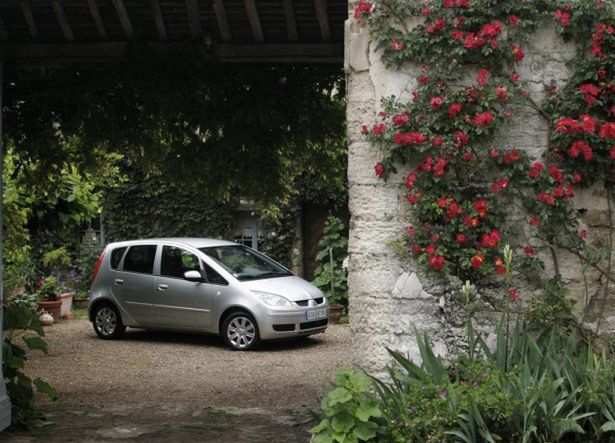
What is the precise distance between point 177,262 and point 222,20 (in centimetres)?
544

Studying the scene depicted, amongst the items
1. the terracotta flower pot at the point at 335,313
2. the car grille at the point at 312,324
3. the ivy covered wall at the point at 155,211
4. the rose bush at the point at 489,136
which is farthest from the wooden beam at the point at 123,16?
the ivy covered wall at the point at 155,211

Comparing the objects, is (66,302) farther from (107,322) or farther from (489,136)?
(489,136)

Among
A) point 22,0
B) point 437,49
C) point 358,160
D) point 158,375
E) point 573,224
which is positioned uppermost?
point 22,0

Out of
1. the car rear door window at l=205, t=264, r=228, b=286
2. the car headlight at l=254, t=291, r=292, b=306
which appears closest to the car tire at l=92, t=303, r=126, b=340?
the car rear door window at l=205, t=264, r=228, b=286

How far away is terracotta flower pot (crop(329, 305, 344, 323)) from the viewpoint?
13117 millimetres

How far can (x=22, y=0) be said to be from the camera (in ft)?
17.2

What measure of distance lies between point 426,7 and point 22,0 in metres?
2.61

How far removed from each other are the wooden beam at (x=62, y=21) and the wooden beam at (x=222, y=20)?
1.18 metres

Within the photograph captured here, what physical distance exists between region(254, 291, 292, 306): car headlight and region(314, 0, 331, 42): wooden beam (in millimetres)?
4618

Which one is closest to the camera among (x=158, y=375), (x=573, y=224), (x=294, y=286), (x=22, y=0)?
(x=573, y=224)

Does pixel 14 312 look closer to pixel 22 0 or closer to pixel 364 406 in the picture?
pixel 22 0

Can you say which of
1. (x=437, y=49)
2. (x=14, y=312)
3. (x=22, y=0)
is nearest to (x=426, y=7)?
(x=437, y=49)

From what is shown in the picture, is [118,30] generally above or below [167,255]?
above

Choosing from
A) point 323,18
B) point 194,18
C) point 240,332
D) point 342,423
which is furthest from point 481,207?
point 240,332
